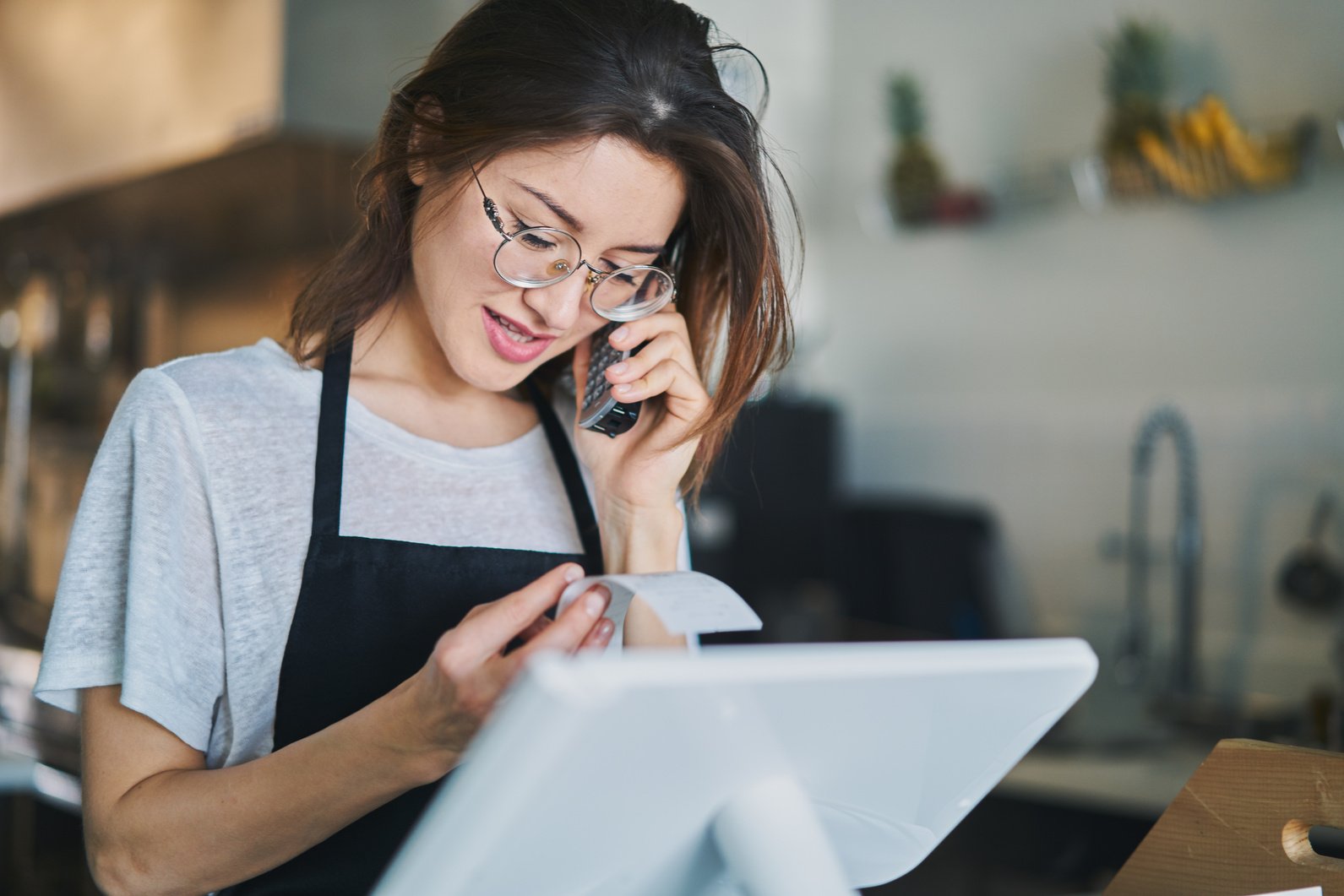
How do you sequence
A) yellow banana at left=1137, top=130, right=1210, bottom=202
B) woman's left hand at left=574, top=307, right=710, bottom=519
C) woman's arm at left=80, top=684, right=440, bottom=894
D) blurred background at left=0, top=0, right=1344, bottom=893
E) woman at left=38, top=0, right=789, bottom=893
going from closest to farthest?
woman's arm at left=80, top=684, right=440, bottom=894 < woman at left=38, top=0, right=789, bottom=893 < woman's left hand at left=574, top=307, right=710, bottom=519 < blurred background at left=0, top=0, right=1344, bottom=893 < yellow banana at left=1137, top=130, right=1210, bottom=202

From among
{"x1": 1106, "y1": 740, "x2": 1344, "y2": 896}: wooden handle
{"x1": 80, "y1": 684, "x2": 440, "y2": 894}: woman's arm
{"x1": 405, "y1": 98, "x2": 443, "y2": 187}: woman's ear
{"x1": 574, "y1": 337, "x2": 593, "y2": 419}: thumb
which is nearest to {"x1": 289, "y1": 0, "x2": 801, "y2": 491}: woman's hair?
{"x1": 405, "y1": 98, "x2": 443, "y2": 187}: woman's ear

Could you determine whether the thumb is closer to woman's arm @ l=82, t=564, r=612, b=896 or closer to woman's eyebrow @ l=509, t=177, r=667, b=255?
woman's eyebrow @ l=509, t=177, r=667, b=255

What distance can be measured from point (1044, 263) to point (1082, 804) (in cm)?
151

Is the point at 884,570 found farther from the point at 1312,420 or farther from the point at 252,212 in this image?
the point at 252,212

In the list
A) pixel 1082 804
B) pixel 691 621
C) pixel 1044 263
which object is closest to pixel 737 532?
pixel 1044 263

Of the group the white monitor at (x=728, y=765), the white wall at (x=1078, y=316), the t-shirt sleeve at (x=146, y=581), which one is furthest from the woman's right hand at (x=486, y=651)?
the white wall at (x=1078, y=316)

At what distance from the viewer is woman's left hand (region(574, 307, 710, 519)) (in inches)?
43.7

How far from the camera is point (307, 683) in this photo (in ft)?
3.17

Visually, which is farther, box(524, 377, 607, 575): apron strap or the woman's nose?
box(524, 377, 607, 575): apron strap

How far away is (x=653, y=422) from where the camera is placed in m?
1.17

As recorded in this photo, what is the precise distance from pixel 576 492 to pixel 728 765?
2.13ft

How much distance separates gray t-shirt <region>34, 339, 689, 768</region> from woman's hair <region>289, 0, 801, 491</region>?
0.10 metres

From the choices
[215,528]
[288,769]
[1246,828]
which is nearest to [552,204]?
[215,528]

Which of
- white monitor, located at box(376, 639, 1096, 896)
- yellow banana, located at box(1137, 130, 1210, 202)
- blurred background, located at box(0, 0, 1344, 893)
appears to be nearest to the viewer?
white monitor, located at box(376, 639, 1096, 896)
